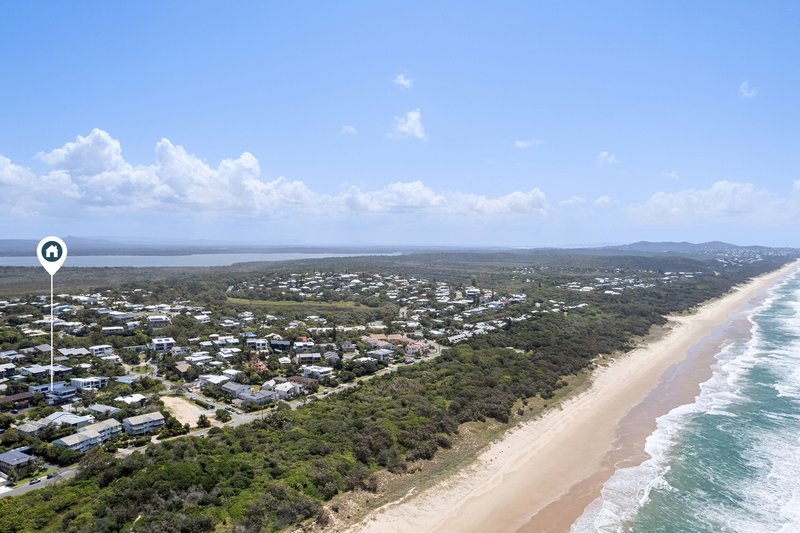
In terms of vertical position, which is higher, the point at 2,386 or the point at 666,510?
the point at 2,386

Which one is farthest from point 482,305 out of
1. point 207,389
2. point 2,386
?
point 2,386

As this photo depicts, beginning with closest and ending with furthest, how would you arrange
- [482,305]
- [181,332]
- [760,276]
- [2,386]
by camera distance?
[2,386] < [181,332] < [482,305] < [760,276]

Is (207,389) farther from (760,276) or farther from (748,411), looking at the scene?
(760,276)

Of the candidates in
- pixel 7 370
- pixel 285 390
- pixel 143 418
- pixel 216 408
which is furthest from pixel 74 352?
pixel 285 390

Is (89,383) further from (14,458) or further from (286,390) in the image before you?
(286,390)

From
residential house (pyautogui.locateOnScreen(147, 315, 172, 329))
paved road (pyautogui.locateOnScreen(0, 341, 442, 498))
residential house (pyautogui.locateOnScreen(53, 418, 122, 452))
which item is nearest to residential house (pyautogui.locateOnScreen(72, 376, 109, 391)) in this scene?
paved road (pyautogui.locateOnScreen(0, 341, 442, 498))

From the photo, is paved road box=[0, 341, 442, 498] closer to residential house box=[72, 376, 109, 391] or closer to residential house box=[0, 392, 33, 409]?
residential house box=[72, 376, 109, 391]

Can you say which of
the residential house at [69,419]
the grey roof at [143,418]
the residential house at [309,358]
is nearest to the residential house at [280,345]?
the residential house at [309,358]

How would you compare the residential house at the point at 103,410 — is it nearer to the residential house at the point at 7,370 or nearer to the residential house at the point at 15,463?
the residential house at the point at 15,463
